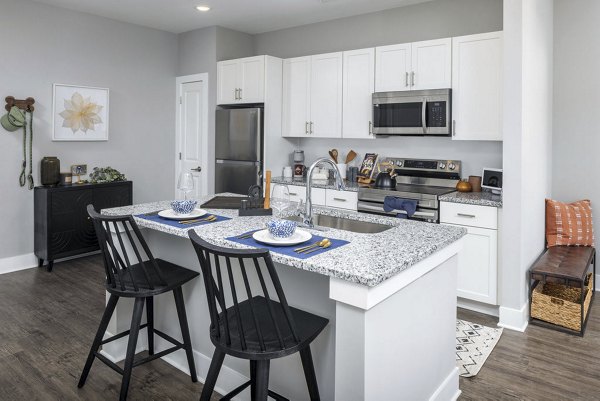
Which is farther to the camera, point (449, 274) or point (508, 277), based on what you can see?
point (508, 277)

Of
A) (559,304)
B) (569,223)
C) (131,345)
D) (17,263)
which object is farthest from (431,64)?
(17,263)

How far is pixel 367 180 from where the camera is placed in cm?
450

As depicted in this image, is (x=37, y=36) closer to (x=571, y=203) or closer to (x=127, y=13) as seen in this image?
(x=127, y=13)

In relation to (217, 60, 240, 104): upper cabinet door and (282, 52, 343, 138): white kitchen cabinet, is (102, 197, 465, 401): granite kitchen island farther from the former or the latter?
(217, 60, 240, 104): upper cabinet door

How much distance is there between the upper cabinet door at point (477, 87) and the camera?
354cm

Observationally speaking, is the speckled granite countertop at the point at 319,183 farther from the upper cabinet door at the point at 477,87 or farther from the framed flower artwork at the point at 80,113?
the framed flower artwork at the point at 80,113

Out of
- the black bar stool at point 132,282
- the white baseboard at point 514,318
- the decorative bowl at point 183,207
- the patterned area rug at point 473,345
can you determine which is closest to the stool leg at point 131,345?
the black bar stool at point 132,282

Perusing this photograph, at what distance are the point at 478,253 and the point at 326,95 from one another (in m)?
2.24

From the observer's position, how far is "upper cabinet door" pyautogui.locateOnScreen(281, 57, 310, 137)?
4.82 meters

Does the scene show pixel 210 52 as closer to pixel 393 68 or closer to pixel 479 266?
pixel 393 68

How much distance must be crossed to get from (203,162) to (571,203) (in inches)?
155

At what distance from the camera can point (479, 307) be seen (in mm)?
3529

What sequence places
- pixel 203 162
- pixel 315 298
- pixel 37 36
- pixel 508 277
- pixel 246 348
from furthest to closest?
pixel 203 162 < pixel 37 36 < pixel 508 277 < pixel 315 298 < pixel 246 348

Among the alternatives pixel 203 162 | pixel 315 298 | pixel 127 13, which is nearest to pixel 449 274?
pixel 315 298
